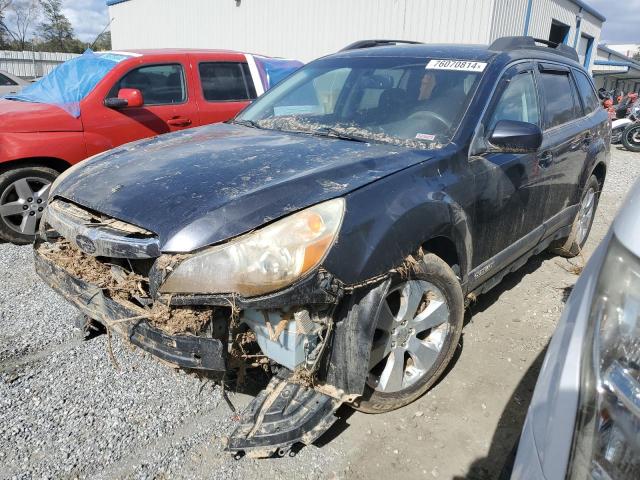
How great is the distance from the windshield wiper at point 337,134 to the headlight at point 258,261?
104 centimetres

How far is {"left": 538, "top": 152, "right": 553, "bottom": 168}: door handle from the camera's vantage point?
3.33m

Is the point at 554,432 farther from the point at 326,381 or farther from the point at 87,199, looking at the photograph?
the point at 87,199

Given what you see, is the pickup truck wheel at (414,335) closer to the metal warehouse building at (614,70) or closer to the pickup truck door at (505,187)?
the pickup truck door at (505,187)

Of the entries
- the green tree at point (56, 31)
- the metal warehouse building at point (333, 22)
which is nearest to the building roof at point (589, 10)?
the metal warehouse building at point (333, 22)

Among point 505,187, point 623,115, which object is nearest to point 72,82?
point 505,187

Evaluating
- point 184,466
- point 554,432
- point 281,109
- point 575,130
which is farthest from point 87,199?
point 575,130

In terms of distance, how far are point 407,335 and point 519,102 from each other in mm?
1827

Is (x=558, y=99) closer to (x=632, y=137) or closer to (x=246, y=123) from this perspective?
(x=246, y=123)

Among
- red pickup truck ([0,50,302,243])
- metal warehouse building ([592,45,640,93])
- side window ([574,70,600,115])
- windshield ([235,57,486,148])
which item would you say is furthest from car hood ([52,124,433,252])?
metal warehouse building ([592,45,640,93])

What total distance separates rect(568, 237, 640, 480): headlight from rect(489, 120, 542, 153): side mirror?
1711mm

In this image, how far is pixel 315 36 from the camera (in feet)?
46.3

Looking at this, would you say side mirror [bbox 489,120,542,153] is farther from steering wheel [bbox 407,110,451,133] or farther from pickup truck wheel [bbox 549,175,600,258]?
pickup truck wheel [bbox 549,175,600,258]

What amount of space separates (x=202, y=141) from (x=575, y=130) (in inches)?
113

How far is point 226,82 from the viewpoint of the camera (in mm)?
5895
